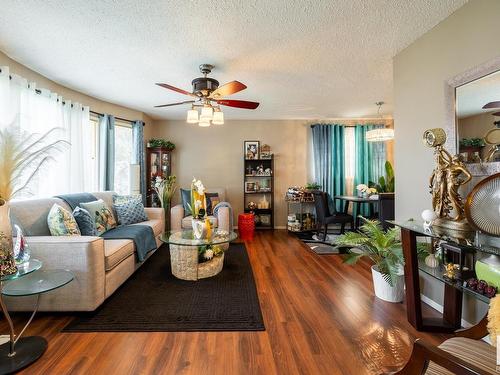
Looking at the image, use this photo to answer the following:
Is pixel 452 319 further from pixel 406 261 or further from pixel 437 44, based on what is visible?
pixel 437 44

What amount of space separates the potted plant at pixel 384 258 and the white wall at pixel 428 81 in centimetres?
29

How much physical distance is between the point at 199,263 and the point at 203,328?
3.14 ft

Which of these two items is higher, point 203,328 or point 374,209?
point 374,209

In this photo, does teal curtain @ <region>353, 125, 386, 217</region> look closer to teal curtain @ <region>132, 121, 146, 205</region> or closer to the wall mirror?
the wall mirror

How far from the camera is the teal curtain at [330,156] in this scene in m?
5.33

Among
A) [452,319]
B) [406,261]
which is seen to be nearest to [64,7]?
[406,261]

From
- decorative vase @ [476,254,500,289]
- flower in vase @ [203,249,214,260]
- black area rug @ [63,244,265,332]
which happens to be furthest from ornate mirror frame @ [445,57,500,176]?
flower in vase @ [203,249,214,260]

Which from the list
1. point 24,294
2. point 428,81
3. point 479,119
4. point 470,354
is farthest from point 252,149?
point 470,354

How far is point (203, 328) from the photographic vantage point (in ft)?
6.03

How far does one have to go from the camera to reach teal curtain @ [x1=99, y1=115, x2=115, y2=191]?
404 centimetres

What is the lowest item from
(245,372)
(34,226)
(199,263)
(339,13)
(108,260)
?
(245,372)

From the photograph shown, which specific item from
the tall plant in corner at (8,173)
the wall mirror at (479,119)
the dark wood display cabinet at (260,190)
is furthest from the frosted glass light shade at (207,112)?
the dark wood display cabinet at (260,190)

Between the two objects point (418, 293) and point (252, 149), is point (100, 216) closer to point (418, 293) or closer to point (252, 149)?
point (252, 149)

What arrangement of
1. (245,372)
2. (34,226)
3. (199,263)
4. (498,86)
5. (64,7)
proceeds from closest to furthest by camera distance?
1. (245,372)
2. (498,86)
3. (64,7)
4. (34,226)
5. (199,263)
